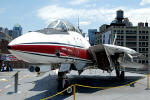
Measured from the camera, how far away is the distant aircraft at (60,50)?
735cm

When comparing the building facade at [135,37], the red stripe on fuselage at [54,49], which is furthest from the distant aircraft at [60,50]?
the building facade at [135,37]

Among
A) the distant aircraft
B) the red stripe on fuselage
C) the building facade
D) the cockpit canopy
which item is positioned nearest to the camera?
the red stripe on fuselage

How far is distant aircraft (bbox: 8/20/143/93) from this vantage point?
735 cm

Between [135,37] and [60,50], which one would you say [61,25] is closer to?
[60,50]

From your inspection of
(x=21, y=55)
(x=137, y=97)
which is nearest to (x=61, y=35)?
(x=21, y=55)

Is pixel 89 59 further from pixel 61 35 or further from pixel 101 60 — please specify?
pixel 61 35

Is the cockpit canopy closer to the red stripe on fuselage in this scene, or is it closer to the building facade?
the red stripe on fuselage

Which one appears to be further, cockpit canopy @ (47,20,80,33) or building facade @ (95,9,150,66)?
building facade @ (95,9,150,66)

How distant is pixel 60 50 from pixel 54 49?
1.20 feet

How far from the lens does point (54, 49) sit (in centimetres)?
814

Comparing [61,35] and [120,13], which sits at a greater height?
[120,13]

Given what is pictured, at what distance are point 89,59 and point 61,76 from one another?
237 centimetres

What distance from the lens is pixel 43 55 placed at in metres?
7.77

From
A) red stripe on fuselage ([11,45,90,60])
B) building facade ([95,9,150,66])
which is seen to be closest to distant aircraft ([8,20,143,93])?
red stripe on fuselage ([11,45,90,60])
